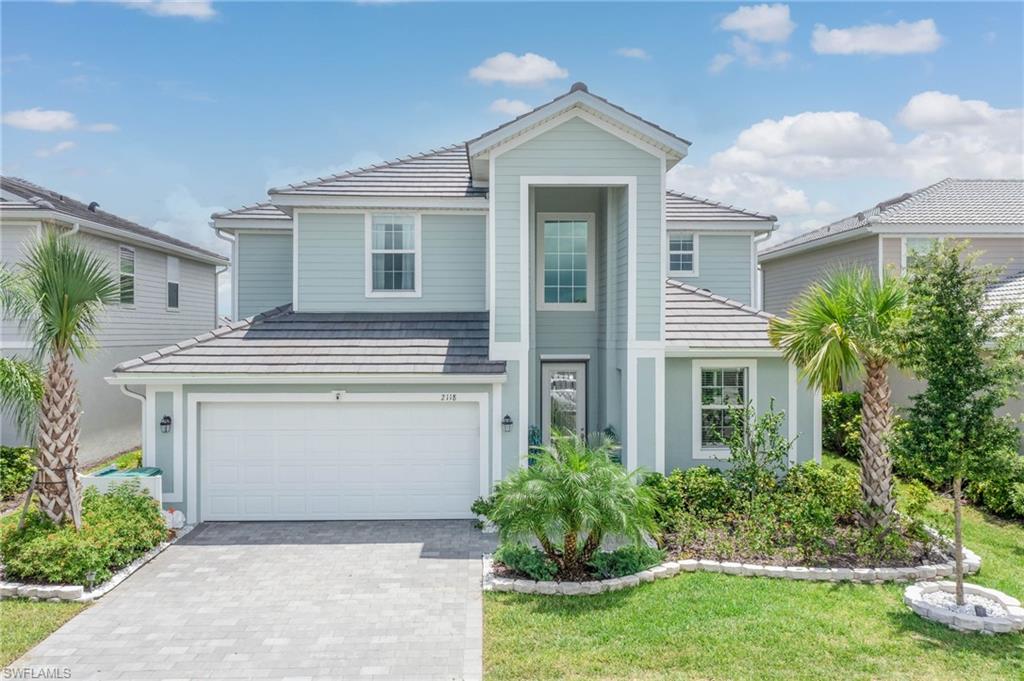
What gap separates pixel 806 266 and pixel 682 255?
788 cm

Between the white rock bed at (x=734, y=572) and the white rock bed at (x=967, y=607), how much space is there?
0.44 meters

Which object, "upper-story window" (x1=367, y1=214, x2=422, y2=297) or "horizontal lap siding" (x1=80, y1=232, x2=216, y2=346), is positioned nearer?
"upper-story window" (x1=367, y1=214, x2=422, y2=297)

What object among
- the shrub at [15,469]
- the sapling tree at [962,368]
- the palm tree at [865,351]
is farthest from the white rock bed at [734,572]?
the shrub at [15,469]

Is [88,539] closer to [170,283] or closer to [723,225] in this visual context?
[170,283]

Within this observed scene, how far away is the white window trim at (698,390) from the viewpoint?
472 inches

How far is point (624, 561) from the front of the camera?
8.64m

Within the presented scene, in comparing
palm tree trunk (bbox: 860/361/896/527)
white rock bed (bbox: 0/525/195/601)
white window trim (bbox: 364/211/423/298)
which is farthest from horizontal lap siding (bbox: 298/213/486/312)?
palm tree trunk (bbox: 860/361/896/527)

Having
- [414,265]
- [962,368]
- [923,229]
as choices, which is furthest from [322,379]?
[923,229]

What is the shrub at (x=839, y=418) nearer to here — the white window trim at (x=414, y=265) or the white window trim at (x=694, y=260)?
the white window trim at (x=694, y=260)

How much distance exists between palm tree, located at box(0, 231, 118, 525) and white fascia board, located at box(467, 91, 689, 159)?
250 inches

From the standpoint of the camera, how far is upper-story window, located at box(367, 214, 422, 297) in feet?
43.9

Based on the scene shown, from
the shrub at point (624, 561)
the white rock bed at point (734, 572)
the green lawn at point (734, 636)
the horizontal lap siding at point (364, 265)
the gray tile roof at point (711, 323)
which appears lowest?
the green lawn at point (734, 636)

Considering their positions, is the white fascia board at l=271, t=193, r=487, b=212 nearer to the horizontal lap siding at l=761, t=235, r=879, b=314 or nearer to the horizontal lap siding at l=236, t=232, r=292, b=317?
the horizontal lap siding at l=236, t=232, r=292, b=317

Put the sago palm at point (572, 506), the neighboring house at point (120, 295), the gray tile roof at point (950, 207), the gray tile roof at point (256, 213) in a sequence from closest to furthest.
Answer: the sago palm at point (572, 506), the neighboring house at point (120, 295), the gray tile roof at point (256, 213), the gray tile roof at point (950, 207)
